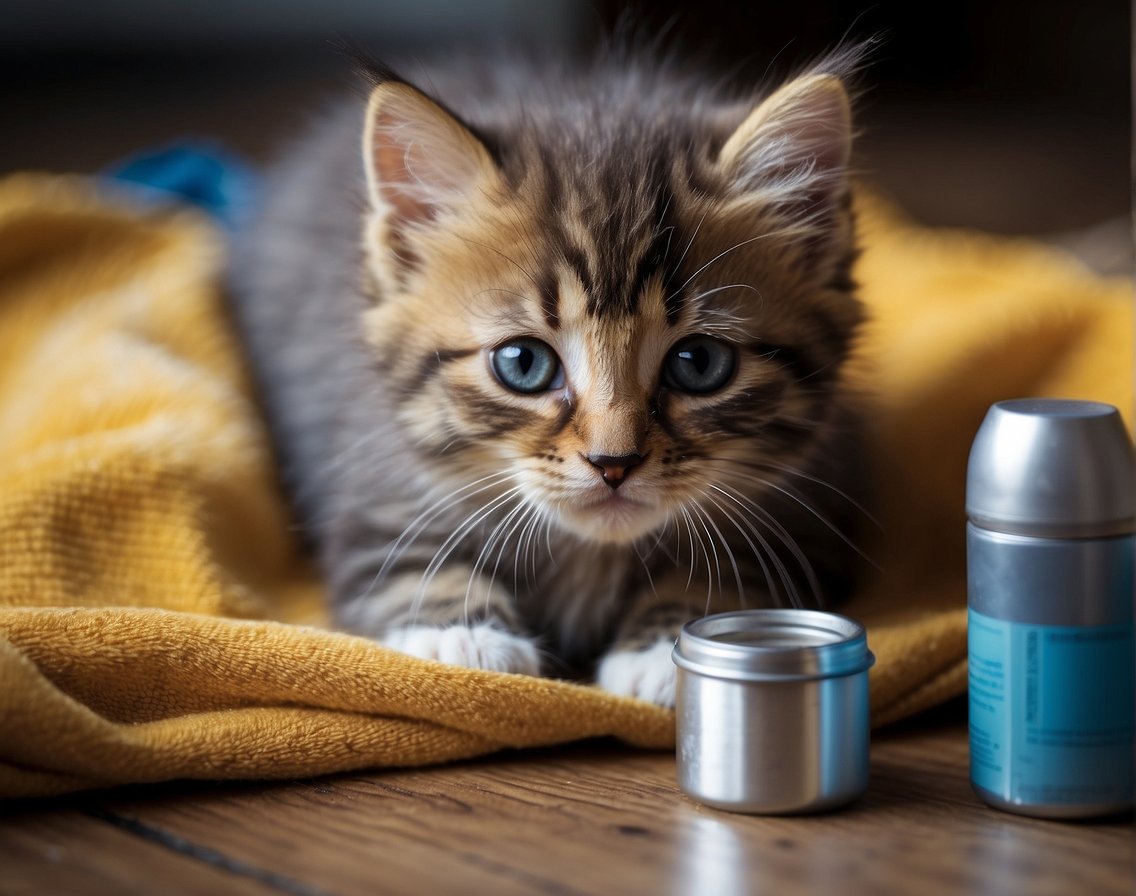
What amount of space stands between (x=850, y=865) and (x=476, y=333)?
0.71m

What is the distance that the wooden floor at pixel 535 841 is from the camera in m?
1.13

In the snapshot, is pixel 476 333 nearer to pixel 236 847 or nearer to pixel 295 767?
pixel 295 767

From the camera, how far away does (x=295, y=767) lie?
136 centimetres

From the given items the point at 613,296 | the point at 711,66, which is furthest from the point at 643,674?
the point at 711,66

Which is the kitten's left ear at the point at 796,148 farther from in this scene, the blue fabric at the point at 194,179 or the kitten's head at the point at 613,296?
the blue fabric at the point at 194,179

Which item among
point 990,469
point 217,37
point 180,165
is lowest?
point 990,469

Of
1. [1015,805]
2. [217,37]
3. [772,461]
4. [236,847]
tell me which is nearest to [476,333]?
[772,461]

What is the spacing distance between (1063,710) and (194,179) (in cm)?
209

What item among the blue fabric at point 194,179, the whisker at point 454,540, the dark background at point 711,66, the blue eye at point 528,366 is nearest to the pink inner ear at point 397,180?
the blue eye at point 528,366

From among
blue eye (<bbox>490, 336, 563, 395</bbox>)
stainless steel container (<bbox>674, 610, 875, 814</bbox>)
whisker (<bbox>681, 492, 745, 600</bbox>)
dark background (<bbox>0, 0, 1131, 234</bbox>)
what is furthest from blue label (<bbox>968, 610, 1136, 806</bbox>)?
dark background (<bbox>0, 0, 1131, 234</bbox>)

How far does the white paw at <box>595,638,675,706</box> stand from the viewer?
150 centimetres

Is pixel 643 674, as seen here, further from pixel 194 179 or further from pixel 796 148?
pixel 194 179

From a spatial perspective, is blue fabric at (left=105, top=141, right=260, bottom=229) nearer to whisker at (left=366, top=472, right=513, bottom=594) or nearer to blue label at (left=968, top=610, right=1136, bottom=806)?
whisker at (left=366, top=472, right=513, bottom=594)

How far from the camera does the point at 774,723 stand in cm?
123
